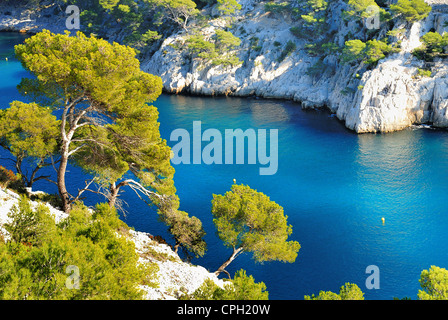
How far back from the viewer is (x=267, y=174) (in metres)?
46.0

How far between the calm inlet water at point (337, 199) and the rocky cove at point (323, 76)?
9.72 ft

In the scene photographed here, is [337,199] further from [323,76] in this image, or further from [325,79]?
[323,76]

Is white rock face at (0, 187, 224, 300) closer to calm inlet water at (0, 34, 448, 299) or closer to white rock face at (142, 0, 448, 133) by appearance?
calm inlet water at (0, 34, 448, 299)

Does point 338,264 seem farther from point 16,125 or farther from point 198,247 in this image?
point 16,125

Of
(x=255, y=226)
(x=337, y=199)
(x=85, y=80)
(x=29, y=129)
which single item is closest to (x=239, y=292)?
(x=255, y=226)

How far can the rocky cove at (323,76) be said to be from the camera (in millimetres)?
57125

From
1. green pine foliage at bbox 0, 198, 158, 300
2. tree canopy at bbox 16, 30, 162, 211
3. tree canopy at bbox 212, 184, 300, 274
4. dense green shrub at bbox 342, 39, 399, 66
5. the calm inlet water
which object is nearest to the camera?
green pine foliage at bbox 0, 198, 158, 300

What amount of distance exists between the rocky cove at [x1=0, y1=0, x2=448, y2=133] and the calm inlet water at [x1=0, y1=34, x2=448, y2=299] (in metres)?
2.96

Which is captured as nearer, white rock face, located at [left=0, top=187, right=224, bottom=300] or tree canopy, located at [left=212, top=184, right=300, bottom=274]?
white rock face, located at [left=0, top=187, right=224, bottom=300]

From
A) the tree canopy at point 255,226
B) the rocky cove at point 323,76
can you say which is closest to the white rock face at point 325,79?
the rocky cove at point 323,76

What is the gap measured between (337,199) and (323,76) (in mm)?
36254

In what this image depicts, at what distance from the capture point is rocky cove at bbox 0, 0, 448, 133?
2249 inches

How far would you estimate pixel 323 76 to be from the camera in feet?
233

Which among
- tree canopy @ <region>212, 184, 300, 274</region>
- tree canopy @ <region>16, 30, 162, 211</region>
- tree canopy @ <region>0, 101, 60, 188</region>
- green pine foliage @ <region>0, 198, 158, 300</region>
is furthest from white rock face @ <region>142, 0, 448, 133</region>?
green pine foliage @ <region>0, 198, 158, 300</region>
